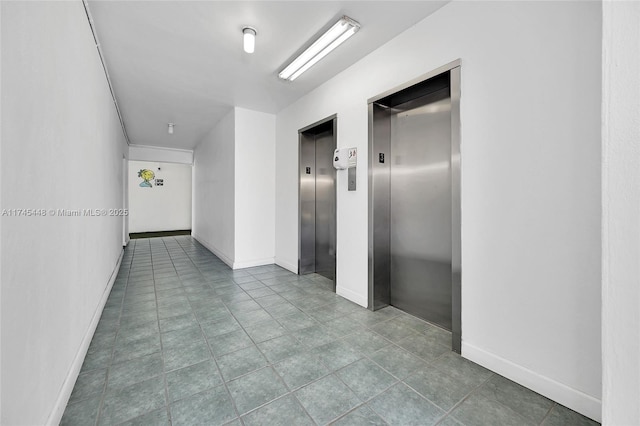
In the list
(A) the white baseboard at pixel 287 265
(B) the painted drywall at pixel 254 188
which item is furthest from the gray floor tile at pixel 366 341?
(B) the painted drywall at pixel 254 188

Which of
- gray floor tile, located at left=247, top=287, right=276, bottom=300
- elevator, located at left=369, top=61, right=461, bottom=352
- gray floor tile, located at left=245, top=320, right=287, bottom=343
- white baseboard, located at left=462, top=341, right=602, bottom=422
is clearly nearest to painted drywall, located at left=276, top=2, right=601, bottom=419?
white baseboard, located at left=462, top=341, right=602, bottom=422

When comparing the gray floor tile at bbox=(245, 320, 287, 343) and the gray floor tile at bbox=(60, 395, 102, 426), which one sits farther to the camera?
the gray floor tile at bbox=(245, 320, 287, 343)

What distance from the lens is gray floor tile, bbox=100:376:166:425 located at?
4.71 ft

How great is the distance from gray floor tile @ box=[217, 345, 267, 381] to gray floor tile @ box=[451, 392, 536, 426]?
50.4 inches

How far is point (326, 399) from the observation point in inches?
61.5

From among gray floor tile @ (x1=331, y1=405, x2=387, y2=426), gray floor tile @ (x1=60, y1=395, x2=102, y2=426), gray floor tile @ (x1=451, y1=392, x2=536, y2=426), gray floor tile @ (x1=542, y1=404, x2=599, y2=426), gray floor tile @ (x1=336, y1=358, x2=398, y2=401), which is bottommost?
gray floor tile @ (x1=542, y1=404, x2=599, y2=426)

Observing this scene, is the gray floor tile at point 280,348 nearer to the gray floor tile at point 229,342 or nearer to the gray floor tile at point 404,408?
the gray floor tile at point 229,342

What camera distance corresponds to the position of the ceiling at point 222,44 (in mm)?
2184

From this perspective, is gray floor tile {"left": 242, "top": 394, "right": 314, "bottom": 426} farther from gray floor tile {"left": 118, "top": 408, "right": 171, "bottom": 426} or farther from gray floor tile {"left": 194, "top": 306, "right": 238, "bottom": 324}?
gray floor tile {"left": 194, "top": 306, "right": 238, "bottom": 324}

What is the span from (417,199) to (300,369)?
73.5 inches

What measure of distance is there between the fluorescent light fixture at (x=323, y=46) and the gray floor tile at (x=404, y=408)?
9.41 ft

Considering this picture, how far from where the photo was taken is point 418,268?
2.67m
